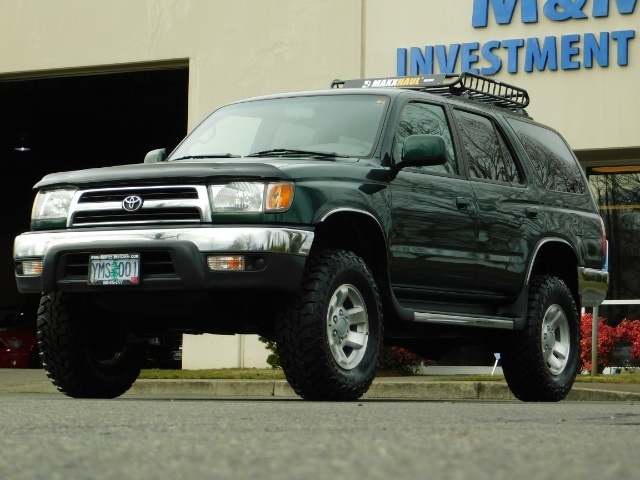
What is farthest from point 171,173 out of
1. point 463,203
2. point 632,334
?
point 632,334

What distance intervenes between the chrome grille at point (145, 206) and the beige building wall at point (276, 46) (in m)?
10.4

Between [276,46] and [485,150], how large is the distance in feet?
32.8

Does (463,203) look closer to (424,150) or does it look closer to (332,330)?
(424,150)

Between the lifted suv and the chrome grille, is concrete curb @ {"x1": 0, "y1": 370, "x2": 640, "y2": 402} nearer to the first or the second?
the lifted suv

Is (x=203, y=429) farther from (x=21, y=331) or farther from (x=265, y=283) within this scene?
(x=21, y=331)

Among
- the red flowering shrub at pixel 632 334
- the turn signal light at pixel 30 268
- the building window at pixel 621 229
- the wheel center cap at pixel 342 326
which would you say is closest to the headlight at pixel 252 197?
the wheel center cap at pixel 342 326

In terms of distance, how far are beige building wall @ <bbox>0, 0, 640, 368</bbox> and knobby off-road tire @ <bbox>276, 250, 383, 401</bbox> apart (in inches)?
392

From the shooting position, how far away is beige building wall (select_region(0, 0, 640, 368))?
1766cm

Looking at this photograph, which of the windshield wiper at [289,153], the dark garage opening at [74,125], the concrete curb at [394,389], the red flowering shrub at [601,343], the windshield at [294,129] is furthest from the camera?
the dark garage opening at [74,125]

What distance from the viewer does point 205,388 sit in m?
14.5

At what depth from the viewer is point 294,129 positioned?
9.32 meters

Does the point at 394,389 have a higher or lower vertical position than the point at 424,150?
lower

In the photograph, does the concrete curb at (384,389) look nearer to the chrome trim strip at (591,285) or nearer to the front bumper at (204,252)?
the chrome trim strip at (591,285)

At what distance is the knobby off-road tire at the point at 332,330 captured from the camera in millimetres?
7824
